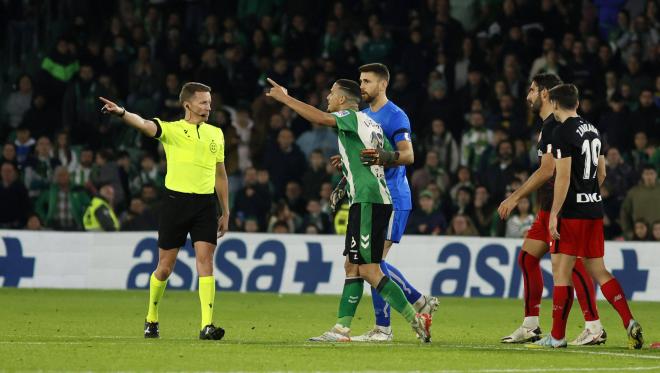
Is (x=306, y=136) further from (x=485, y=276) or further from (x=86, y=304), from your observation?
(x=86, y=304)

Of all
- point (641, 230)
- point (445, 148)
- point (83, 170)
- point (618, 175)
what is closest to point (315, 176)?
point (445, 148)

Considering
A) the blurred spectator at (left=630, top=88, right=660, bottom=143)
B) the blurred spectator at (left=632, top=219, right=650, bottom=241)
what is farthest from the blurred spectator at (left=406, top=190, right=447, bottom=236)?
the blurred spectator at (left=630, top=88, right=660, bottom=143)

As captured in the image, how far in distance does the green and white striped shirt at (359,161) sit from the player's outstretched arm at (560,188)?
1.32 metres

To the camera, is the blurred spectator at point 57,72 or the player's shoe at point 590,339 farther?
the blurred spectator at point 57,72

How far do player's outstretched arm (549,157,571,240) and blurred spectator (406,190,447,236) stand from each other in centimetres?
1067

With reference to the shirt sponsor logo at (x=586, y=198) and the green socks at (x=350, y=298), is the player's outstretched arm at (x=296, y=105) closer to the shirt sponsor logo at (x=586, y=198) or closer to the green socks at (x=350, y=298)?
the green socks at (x=350, y=298)

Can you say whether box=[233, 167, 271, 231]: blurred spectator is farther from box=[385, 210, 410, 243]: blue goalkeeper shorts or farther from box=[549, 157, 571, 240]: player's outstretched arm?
box=[549, 157, 571, 240]: player's outstretched arm

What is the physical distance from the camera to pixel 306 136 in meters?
24.6

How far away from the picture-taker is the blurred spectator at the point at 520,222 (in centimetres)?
2158

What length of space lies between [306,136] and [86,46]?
465cm

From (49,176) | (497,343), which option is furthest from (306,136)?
(497,343)

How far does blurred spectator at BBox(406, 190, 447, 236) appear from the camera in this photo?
22.3 m

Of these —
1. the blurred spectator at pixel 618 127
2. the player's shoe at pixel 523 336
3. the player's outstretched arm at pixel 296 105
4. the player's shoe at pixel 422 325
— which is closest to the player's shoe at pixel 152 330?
the player's shoe at pixel 422 325

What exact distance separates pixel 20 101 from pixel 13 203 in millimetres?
2892
